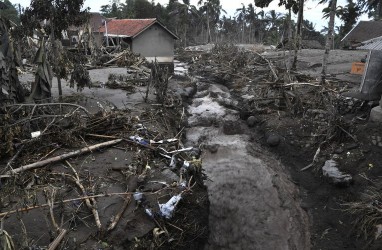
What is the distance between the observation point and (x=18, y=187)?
6871 millimetres

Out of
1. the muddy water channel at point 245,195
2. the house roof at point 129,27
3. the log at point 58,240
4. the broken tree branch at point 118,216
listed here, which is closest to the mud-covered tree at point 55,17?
the muddy water channel at point 245,195

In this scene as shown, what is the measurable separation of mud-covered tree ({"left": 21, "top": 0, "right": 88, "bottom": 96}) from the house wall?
14.2 m

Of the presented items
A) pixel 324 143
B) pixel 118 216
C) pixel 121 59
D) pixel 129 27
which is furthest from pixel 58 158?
pixel 129 27

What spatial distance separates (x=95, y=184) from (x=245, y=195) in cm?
454

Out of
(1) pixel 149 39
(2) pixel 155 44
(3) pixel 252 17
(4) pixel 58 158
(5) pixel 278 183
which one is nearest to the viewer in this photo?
(4) pixel 58 158

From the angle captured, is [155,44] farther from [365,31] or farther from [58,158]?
[365,31]

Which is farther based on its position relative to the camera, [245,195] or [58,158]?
[245,195]

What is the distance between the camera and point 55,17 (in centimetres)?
1228

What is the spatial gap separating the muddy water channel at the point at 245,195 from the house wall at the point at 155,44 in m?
13.3

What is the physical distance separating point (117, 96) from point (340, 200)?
10149mm

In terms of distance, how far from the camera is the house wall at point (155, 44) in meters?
26.7

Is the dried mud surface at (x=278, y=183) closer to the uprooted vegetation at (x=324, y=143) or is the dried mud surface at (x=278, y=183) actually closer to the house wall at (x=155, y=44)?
the uprooted vegetation at (x=324, y=143)

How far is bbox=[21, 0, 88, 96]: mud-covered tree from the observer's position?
1174cm

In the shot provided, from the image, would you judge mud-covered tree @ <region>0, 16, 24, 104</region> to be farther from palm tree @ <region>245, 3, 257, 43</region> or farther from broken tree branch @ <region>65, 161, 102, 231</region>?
palm tree @ <region>245, 3, 257, 43</region>
